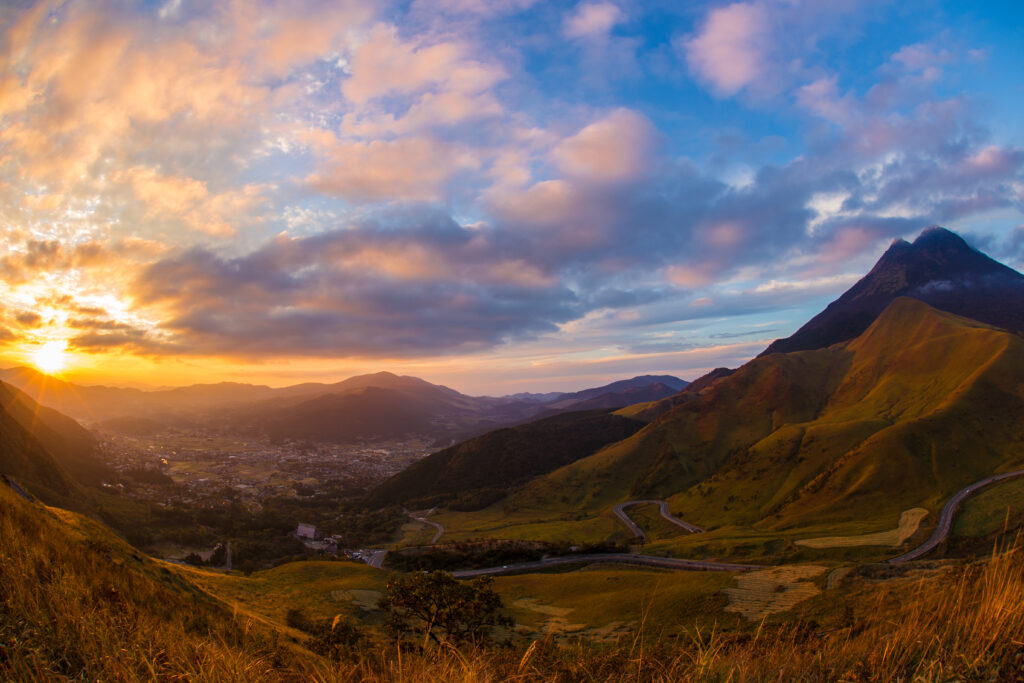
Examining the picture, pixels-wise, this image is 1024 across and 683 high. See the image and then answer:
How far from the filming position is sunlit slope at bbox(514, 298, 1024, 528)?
103 m

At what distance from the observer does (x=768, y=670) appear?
5.06 metres

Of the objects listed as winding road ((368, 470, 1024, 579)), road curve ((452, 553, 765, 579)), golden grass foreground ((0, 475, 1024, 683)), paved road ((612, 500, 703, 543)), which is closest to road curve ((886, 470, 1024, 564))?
winding road ((368, 470, 1024, 579))

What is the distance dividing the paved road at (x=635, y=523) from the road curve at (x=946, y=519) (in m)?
47.3

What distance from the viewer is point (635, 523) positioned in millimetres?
126062

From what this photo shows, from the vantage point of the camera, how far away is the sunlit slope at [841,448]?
103 metres

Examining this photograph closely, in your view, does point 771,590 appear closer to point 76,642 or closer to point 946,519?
point 76,642

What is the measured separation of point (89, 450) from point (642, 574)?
782ft

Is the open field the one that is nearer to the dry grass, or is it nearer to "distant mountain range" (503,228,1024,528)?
"distant mountain range" (503,228,1024,528)

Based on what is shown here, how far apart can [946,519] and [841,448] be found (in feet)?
170

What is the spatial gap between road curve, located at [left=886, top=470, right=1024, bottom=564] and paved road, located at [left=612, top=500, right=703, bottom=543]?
4734cm

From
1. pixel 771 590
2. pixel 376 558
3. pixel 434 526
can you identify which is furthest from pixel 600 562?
pixel 434 526

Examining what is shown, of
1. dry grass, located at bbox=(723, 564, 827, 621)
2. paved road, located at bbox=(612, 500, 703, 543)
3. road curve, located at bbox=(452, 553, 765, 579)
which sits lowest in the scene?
paved road, located at bbox=(612, 500, 703, 543)

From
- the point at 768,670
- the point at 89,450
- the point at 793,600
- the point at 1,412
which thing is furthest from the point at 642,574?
the point at 89,450

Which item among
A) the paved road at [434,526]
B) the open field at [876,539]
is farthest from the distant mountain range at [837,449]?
the paved road at [434,526]
